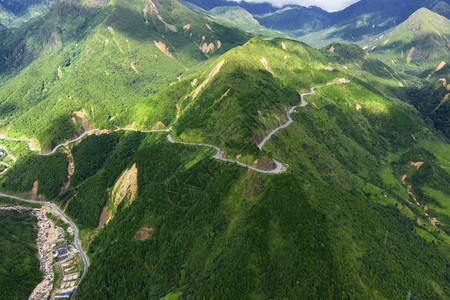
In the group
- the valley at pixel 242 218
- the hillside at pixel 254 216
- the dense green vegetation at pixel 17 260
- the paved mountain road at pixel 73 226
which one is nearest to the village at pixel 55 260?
the valley at pixel 242 218

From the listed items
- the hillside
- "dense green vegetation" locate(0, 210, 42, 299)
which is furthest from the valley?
"dense green vegetation" locate(0, 210, 42, 299)

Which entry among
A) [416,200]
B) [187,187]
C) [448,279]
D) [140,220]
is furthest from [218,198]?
[416,200]

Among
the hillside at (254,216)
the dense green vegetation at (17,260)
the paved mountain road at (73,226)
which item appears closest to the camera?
the hillside at (254,216)

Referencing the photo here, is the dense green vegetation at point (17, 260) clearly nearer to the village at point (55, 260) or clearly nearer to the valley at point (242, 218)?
the valley at point (242, 218)

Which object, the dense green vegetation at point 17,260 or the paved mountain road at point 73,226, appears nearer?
the dense green vegetation at point 17,260

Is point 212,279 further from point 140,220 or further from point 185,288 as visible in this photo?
point 140,220

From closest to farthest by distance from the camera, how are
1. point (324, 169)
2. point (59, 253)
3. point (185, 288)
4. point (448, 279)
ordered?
point (185, 288)
point (448, 279)
point (59, 253)
point (324, 169)

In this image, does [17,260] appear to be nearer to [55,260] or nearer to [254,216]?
[55,260]
